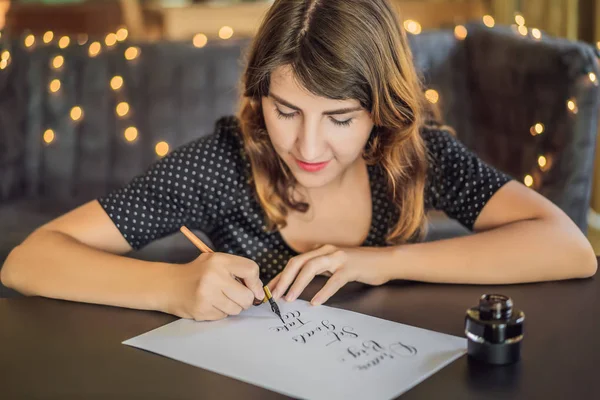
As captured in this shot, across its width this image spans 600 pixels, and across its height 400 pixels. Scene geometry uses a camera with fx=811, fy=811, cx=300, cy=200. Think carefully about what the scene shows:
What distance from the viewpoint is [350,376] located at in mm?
841

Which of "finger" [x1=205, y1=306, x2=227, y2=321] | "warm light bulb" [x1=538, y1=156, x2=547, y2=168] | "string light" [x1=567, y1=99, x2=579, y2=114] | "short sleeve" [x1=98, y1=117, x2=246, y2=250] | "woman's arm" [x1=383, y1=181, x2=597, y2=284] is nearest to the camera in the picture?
"finger" [x1=205, y1=306, x2=227, y2=321]

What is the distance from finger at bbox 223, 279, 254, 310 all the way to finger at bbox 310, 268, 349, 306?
0.09m

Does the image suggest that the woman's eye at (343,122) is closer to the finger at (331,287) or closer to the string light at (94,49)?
the finger at (331,287)

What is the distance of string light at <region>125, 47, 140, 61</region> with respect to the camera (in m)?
2.41

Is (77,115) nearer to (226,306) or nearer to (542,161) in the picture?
(542,161)

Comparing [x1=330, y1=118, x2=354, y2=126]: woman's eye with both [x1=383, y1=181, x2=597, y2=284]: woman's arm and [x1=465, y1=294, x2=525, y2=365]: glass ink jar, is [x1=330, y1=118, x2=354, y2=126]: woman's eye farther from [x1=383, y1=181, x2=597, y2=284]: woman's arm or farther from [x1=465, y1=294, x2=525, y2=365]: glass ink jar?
[x1=465, y1=294, x2=525, y2=365]: glass ink jar

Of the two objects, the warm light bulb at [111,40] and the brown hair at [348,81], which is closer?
the brown hair at [348,81]

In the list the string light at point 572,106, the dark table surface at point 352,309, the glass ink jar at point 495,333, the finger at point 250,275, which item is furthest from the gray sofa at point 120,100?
the glass ink jar at point 495,333

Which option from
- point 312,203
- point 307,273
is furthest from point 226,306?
point 312,203

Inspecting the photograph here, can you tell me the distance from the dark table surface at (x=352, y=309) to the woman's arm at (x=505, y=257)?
2cm

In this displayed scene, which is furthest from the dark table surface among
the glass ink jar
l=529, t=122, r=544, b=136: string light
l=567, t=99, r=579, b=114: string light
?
l=529, t=122, r=544, b=136: string light

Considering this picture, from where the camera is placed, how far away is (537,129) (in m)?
2.02

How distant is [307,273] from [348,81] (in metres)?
0.30

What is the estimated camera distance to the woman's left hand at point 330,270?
1098 mm
